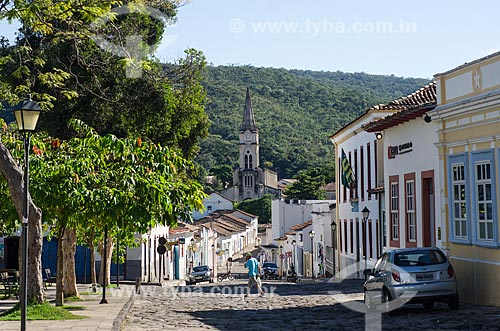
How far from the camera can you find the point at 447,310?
18.0 m

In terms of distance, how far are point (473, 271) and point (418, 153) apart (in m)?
6.01

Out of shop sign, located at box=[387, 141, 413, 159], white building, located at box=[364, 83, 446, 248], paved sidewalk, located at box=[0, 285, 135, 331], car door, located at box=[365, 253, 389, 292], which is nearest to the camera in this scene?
paved sidewalk, located at box=[0, 285, 135, 331]

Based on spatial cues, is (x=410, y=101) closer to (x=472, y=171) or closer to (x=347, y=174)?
(x=347, y=174)

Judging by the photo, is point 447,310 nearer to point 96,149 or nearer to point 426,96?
point 96,149

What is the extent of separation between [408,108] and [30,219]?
12.9 m

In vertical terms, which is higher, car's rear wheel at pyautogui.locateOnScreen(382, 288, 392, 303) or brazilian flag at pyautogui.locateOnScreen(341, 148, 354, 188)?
brazilian flag at pyautogui.locateOnScreen(341, 148, 354, 188)

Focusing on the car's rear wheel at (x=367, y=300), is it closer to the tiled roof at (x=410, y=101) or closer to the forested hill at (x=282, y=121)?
the tiled roof at (x=410, y=101)

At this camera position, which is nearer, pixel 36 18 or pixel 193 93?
pixel 36 18

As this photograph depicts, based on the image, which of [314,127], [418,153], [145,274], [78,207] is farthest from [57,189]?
[314,127]

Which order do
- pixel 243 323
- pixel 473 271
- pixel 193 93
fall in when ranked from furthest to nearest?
pixel 193 93, pixel 473 271, pixel 243 323

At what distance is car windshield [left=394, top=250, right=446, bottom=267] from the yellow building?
127 cm

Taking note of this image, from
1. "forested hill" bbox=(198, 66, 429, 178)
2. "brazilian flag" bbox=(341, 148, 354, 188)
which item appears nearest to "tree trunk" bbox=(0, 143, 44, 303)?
"brazilian flag" bbox=(341, 148, 354, 188)

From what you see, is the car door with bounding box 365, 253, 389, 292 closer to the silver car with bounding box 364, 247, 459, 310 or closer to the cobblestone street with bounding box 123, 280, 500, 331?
the silver car with bounding box 364, 247, 459, 310

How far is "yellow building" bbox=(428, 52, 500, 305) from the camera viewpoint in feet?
59.2
